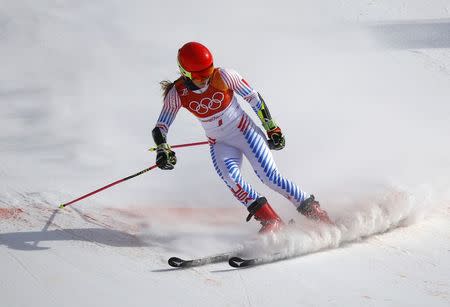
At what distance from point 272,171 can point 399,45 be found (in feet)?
20.7

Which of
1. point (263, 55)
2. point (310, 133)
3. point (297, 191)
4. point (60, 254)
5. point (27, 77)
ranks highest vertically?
point (263, 55)

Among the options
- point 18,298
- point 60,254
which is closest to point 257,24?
point 60,254

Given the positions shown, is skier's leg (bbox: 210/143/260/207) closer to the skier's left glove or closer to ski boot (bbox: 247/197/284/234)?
ski boot (bbox: 247/197/284/234)

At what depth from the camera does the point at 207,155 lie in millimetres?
7738

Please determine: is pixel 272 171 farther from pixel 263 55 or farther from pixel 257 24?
pixel 257 24

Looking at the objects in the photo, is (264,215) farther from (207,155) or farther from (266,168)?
(207,155)

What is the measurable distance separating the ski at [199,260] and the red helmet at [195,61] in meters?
1.48

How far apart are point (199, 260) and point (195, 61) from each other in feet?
5.25

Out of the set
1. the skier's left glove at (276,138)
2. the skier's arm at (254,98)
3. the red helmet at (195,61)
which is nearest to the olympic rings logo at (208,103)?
the skier's arm at (254,98)

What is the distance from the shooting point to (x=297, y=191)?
19.0ft

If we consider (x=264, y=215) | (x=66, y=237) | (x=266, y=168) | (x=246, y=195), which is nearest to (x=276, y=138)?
(x=266, y=168)

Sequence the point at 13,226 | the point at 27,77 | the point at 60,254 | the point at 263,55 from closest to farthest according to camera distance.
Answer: the point at 60,254, the point at 13,226, the point at 27,77, the point at 263,55

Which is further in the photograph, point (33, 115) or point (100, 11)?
point (100, 11)

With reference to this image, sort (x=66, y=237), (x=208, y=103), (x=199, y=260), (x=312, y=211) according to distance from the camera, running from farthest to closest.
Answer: (x=312, y=211), (x=208, y=103), (x=66, y=237), (x=199, y=260)
